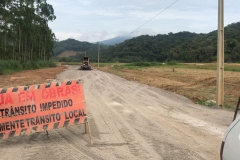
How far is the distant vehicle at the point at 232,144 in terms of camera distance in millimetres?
2448

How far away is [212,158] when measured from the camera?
5.18 meters

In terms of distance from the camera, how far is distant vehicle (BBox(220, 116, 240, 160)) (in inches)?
96.4

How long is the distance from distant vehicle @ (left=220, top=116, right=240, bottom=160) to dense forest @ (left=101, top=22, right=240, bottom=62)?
260ft

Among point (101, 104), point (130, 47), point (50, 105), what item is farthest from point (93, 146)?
point (130, 47)

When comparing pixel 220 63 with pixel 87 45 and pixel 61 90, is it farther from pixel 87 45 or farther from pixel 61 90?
pixel 87 45

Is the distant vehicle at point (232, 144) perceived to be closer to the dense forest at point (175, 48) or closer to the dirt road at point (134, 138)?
the dirt road at point (134, 138)

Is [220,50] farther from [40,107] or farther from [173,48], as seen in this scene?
[173,48]

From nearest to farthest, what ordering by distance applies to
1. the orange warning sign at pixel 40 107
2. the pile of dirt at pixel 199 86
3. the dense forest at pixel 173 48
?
the orange warning sign at pixel 40 107 → the pile of dirt at pixel 199 86 → the dense forest at pixel 173 48

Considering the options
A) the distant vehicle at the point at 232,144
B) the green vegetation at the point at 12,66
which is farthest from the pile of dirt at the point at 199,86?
the green vegetation at the point at 12,66

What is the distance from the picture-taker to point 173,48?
9900cm

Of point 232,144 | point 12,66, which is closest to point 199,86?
point 232,144

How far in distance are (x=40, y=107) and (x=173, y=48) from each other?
96035 millimetres

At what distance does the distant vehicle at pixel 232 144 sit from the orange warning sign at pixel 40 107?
4224 millimetres

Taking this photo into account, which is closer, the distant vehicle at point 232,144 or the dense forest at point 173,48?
the distant vehicle at point 232,144
